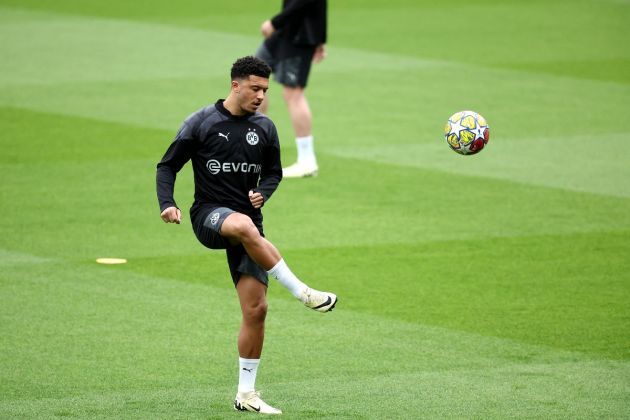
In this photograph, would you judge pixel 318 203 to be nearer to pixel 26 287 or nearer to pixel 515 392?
pixel 26 287

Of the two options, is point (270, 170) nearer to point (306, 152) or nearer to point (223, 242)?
point (223, 242)

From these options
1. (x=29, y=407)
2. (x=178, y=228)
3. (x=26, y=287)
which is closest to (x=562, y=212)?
(x=178, y=228)

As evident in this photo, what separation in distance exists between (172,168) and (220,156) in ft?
1.15

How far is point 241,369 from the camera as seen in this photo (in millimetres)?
7848

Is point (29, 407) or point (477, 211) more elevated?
point (477, 211)

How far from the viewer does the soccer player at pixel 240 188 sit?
25.5ft

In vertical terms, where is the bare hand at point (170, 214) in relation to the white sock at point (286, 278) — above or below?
above

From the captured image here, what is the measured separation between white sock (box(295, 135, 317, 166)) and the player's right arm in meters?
7.06

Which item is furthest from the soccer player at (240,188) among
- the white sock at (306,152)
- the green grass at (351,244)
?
the white sock at (306,152)

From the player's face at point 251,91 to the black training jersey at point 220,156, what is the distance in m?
0.11

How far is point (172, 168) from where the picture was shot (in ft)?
26.2

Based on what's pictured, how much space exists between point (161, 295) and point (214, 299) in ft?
1.50

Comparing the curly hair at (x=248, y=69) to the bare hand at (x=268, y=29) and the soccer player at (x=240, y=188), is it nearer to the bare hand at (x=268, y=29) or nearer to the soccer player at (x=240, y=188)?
the soccer player at (x=240, y=188)

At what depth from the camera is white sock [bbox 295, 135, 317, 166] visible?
15.0 meters
